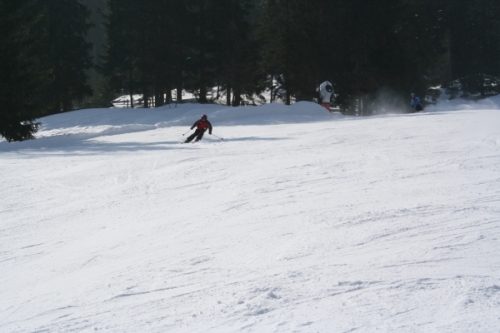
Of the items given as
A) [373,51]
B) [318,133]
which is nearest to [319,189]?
[318,133]

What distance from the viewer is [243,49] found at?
37.9 m

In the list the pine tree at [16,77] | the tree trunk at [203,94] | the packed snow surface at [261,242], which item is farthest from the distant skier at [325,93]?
the packed snow surface at [261,242]

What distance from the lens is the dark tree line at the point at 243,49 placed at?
35125 millimetres

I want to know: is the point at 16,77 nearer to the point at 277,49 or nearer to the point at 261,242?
the point at 277,49

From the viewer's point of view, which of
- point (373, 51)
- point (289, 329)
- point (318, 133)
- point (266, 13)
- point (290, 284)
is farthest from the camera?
point (266, 13)

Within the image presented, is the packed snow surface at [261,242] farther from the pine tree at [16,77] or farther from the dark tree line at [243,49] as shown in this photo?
the dark tree line at [243,49]

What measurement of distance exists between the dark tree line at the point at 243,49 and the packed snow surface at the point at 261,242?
22.3 metres

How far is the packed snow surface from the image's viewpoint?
169 inches

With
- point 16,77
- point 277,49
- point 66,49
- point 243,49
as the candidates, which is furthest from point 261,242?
point 66,49

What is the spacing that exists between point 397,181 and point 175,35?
110ft

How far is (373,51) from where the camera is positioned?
35281mm

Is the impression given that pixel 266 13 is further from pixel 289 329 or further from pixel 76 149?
pixel 289 329

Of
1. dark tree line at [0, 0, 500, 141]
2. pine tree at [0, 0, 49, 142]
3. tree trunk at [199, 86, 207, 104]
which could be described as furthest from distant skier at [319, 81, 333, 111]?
pine tree at [0, 0, 49, 142]

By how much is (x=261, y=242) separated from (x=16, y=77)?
21.8m
